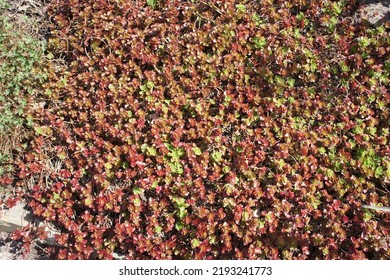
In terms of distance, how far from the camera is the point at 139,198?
351 centimetres

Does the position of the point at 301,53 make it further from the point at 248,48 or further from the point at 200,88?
the point at 200,88

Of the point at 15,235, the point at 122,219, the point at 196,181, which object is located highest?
the point at 196,181

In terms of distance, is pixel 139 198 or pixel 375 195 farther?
pixel 139 198

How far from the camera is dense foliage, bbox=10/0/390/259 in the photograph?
130 inches

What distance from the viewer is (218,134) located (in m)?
3.58

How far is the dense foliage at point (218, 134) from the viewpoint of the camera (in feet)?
10.8

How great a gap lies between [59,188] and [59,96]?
0.87m

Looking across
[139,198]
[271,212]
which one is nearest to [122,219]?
[139,198]

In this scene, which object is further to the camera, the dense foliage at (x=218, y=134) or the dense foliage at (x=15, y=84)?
the dense foliage at (x=15, y=84)

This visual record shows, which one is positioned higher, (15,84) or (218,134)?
(218,134)

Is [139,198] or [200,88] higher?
[200,88]

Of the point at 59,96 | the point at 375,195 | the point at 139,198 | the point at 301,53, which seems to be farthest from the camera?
the point at 59,96

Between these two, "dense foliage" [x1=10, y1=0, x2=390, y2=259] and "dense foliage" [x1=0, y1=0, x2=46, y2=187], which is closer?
"dense foliage" [x1=10, y1=0, x2=390, y2=259]

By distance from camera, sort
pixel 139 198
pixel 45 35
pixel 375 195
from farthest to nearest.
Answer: pixel 45 35 < pixel 139 198 < pixel 375 195
